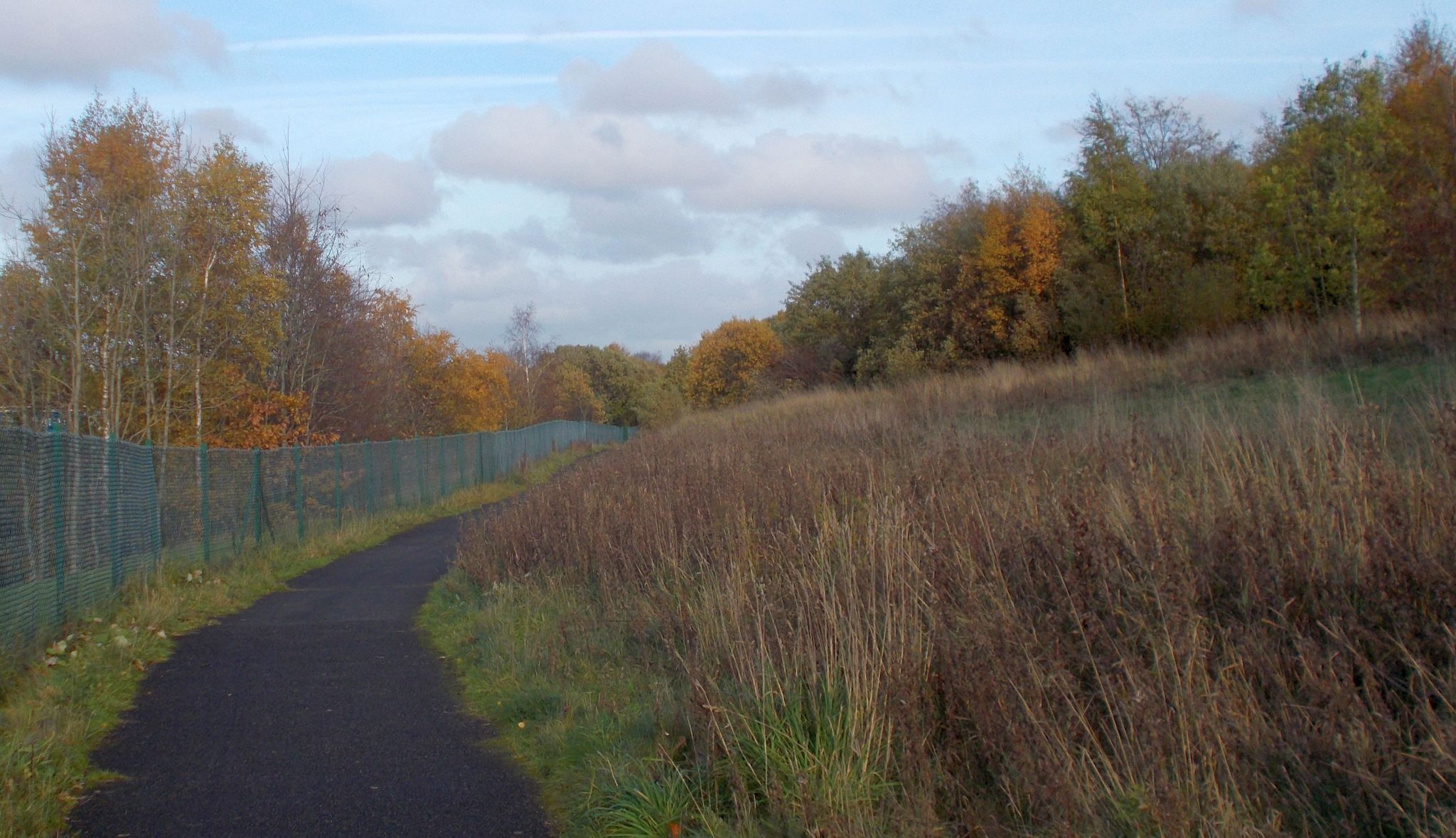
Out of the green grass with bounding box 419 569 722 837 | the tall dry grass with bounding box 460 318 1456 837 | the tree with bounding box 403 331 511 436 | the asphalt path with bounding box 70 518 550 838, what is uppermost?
the tree with bounding box 403 331 511 436

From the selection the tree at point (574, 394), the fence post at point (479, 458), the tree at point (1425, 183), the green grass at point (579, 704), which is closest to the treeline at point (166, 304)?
the fence post at point (479, 458)

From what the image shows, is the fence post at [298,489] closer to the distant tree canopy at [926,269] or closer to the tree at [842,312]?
the distant tree canopy at [926,269]

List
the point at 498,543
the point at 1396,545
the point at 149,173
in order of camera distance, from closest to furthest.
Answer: the point at 1396,545 → the point at 498,543 → the point at 149,173

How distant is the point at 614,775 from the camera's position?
459cm

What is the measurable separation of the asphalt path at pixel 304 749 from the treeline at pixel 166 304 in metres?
7.75

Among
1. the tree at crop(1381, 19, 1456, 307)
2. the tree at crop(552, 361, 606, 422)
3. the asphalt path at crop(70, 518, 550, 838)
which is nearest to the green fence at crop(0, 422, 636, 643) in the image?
the asphalt path at crop(70, 518, 550, 838)

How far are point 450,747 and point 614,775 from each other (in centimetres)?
182

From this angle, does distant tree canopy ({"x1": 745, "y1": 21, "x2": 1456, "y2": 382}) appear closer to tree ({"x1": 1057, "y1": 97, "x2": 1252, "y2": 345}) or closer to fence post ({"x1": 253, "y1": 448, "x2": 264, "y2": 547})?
tree ({"x1": 1057, "y1": 97, "x2": 1252, "y2": 345})

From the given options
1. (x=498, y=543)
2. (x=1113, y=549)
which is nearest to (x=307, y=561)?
(x=498, y=543)

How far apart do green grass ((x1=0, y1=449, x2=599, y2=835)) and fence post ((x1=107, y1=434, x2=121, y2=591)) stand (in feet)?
0.86

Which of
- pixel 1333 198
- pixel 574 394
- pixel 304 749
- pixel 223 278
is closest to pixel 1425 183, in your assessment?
pixel 1333 198

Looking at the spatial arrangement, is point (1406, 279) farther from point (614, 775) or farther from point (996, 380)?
point (614, 775)

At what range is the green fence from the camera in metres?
→ 7.82

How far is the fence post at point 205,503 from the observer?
13.2 meters
